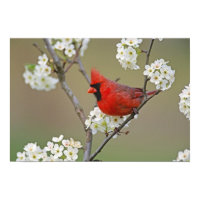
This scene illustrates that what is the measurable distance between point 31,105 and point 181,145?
1237 millimetres

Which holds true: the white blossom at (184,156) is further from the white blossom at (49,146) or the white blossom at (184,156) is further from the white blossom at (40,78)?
the white blossom at (40,78)

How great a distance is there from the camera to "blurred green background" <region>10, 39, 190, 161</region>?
9.62 ft

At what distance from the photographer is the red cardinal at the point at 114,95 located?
272 cm

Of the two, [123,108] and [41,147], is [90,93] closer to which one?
[123,108]

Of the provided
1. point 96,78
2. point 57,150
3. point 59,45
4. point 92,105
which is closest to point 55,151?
point 57,150

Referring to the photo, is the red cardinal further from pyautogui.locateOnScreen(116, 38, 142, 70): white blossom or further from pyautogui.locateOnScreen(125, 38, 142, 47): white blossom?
pyautogui.locateOnScreen(125, 38, 142, 47): white blossom

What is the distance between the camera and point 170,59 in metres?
2.93

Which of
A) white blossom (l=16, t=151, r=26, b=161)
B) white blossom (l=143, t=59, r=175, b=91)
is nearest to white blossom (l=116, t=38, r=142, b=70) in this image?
white blossom (l=143, t=59, r=175, b=91)

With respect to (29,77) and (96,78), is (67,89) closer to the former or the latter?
(96,78)

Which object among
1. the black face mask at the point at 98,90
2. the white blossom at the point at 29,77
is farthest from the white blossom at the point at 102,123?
the white blossom at the point at 29,77

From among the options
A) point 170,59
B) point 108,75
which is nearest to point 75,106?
point 108,75

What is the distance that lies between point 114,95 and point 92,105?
0.24 meters

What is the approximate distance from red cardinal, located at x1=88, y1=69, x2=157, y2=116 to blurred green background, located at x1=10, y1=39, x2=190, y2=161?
0.10 meters
